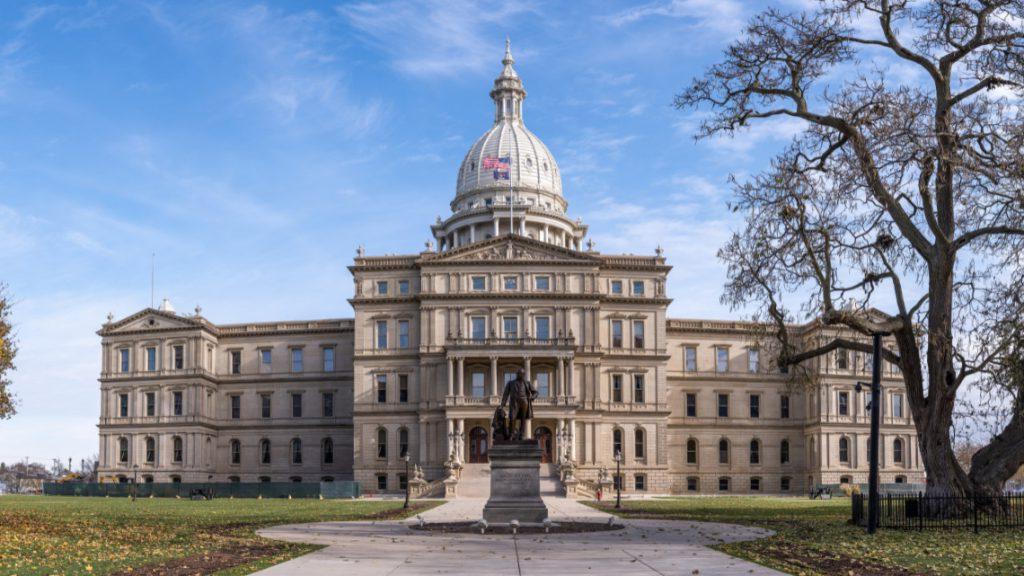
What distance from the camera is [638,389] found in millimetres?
84188

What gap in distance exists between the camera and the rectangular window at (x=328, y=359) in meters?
93.1

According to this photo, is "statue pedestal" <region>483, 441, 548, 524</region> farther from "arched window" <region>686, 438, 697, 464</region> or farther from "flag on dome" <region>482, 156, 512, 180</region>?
"flag on dome" <region>482, 156, 512, 180</region>

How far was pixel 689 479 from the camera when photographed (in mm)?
89875

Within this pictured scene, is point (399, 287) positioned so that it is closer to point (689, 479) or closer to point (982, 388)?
point (689, 479)

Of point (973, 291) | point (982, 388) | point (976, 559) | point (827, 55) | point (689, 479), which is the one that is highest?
point (827, 55)

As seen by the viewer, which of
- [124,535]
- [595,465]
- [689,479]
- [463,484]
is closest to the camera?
[124,535]

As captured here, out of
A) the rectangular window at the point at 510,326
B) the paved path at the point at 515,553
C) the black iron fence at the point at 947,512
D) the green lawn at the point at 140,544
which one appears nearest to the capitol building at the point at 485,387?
the rectangular window at the point at 510,326

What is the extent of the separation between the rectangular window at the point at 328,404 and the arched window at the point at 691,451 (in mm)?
30089

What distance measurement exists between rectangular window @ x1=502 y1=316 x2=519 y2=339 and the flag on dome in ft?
90.5

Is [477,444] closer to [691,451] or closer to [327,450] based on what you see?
[327,450]

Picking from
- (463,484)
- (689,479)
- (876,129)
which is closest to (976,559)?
(876,129)

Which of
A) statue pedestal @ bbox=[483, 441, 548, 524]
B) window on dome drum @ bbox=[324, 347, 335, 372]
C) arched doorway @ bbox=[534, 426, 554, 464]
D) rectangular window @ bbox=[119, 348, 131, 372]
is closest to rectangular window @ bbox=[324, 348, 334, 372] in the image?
window on dome drum @ bbox=[324, 347, 335, 372]

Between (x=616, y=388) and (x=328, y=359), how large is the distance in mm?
25569

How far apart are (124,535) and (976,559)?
21111mm
